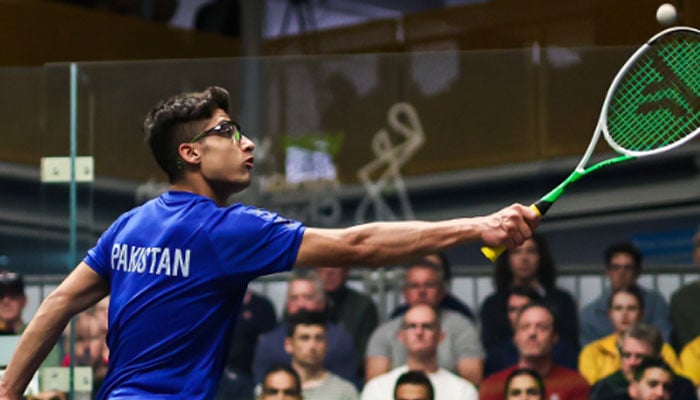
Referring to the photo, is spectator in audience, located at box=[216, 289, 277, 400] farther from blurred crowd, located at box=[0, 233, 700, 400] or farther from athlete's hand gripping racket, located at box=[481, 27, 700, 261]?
athlete's hand gripping racket, located at box=[481, 27, 700, 261]

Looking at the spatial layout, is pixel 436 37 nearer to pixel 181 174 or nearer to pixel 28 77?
pixel 28 77

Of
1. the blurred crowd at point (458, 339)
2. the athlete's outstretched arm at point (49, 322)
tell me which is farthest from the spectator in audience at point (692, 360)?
the athlete's outstretched arm at point (49, 322)

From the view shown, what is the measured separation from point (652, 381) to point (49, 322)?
2.42 metres

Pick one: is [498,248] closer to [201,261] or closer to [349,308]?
[201,261]

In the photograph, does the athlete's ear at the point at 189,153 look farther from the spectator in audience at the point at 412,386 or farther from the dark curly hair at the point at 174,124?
the spectator in audience at the point at 412,386

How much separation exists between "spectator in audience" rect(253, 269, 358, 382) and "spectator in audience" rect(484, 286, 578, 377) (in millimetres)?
478

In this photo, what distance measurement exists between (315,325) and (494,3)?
236 cm

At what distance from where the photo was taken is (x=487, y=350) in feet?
15.5

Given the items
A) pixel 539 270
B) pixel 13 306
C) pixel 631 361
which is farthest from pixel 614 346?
pixel 13 306

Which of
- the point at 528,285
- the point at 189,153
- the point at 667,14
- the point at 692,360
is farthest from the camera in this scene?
the point at 667,14

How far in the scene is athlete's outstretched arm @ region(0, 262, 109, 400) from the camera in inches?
120

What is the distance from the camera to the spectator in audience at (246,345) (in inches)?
190

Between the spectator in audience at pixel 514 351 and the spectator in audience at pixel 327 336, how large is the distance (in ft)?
1.57

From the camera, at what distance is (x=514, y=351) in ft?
15.6
